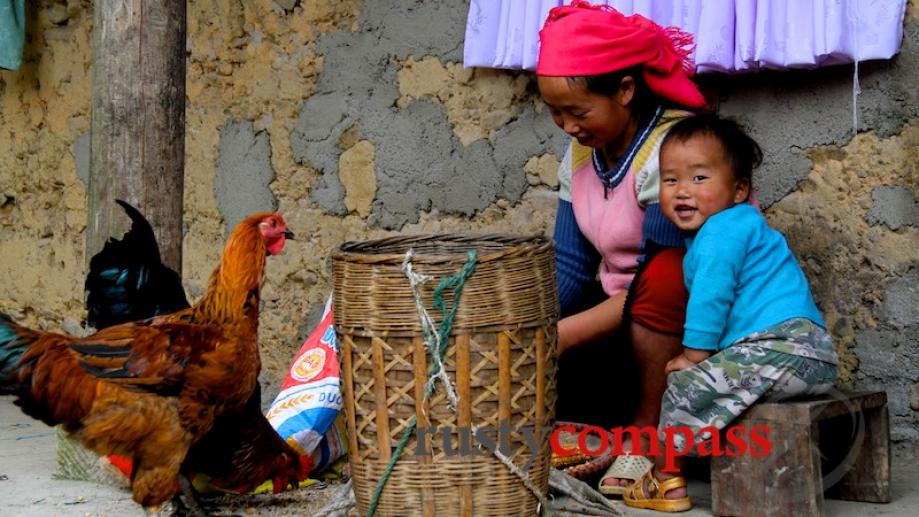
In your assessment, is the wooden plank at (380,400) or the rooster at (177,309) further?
the rooster at (177,309)

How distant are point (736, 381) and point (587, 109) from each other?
0.98m

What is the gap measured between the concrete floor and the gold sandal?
0.03m

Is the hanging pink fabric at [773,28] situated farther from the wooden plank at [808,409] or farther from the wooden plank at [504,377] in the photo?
the wooden plank at [504,377]

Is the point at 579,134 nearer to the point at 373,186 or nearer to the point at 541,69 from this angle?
the point at 541,69

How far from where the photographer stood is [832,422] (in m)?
3.56

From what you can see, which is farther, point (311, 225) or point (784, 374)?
point (311, 225)

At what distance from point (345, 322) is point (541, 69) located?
113 cm

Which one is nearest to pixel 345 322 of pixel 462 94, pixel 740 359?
pixel 740 359

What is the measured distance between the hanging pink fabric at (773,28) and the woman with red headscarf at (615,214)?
0.12 metres

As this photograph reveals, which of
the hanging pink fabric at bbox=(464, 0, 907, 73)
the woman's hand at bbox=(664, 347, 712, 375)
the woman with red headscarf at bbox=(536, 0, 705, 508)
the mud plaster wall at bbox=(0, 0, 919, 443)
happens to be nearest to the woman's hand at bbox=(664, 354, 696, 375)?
the woman's hand at bbox=(664, 347, 712, 375)

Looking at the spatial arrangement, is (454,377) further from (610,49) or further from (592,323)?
(610,49)

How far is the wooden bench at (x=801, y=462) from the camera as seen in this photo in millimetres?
3148

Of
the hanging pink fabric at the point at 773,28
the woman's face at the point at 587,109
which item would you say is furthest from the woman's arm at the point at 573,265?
the hanging pink fabric at the point at 773,28

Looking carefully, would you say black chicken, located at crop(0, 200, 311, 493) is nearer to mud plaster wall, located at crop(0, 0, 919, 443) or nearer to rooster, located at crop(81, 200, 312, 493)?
rooster, located at crop(81, 200, 312, 493)
